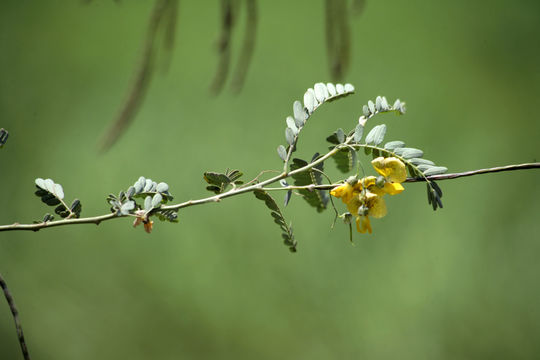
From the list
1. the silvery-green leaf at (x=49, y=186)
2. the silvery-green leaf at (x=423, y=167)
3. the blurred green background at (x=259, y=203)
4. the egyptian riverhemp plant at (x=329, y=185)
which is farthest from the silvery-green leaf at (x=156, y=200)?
the blurred green background at (x=259, y=203)

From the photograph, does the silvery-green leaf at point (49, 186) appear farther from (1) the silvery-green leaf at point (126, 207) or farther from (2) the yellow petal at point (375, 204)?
(2) the yellow petal at point (375, 204)

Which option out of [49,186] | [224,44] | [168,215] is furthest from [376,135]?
[224,44]

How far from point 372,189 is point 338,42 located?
2.46ft

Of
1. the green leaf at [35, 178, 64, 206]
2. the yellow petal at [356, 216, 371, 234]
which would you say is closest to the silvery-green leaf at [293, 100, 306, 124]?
the yellow petal at [356, 216, 371, 234]

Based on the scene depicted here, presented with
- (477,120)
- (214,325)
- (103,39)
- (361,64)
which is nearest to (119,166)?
(103,39)

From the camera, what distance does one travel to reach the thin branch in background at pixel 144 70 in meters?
1.01

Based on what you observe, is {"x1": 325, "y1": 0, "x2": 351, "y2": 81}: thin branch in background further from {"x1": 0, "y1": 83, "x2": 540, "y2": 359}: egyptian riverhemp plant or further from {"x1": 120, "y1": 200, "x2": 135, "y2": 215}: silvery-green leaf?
{"x1": 120, "y1": 200, "x2": 135, "y2": 215}: silvery-green leaf

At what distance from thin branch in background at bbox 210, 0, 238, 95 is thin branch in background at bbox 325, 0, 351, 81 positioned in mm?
212

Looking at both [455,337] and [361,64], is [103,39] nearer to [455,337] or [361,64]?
[361,64]

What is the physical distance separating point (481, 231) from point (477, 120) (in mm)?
259

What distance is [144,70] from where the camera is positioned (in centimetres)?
106

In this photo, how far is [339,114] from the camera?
108cm

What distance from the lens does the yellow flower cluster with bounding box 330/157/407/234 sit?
1.22ft

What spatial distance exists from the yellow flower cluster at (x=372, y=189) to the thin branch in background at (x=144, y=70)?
77 centimetres
